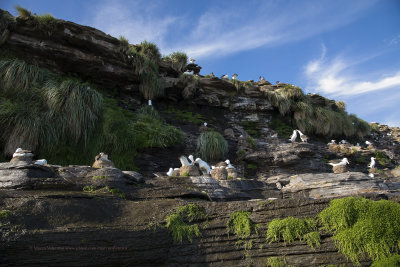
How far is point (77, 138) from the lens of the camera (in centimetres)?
834

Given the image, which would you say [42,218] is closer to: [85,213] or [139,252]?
[85,213]

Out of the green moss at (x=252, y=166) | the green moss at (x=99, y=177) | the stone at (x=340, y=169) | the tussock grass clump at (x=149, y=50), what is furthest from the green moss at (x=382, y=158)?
the green moss at (x=99, y=177)

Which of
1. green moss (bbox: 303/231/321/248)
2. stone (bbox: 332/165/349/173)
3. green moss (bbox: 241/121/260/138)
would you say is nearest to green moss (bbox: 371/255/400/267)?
green moss (bbox: 303/231/321/248)

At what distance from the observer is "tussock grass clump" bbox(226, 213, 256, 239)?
12.6ft

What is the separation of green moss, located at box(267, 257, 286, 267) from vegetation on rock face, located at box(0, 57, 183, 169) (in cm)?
559

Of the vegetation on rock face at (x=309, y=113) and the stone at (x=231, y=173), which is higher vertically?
the vegetation on rock face at (x=309, y=113)

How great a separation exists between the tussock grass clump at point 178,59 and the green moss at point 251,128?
430cm

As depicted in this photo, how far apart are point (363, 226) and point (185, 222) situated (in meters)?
2.33

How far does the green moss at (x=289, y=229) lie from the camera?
3.70 meters

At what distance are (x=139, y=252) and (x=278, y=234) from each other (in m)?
1.79

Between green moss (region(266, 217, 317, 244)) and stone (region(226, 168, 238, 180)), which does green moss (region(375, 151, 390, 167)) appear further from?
green moss (region(266, 217, 317, 244))

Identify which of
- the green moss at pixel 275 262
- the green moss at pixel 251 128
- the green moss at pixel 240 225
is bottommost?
the green moss at pixel 275 262

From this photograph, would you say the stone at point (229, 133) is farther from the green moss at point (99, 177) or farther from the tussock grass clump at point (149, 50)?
the green moss at point (99, 177)

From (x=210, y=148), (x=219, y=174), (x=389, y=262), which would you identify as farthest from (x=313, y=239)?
(x=210, y=148)
